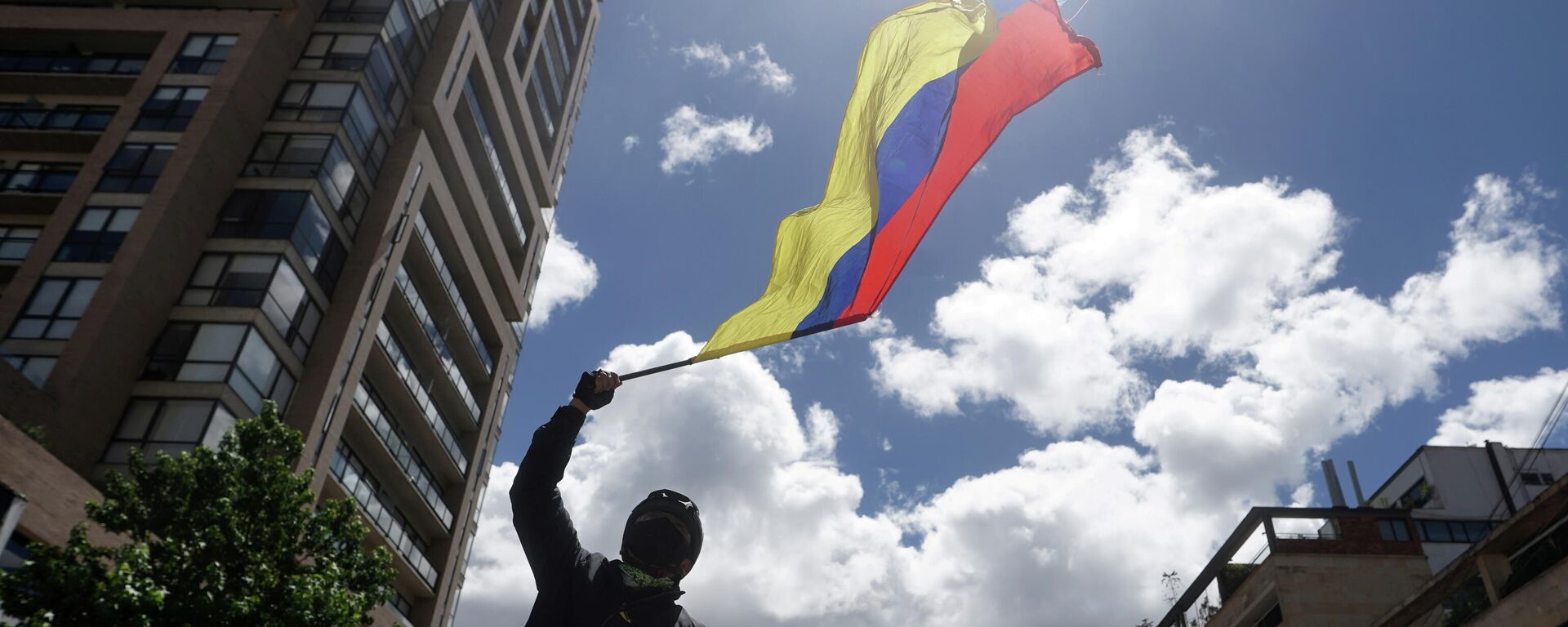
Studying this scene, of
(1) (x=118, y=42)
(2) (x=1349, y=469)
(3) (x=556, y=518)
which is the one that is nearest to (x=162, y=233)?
(1) (x=118, y=42)

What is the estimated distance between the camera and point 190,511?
44.8 ft

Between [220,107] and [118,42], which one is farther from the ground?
[118,42]

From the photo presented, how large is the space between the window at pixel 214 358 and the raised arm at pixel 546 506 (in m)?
22.0

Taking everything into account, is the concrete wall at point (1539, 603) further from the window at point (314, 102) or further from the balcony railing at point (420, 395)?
the window at point (314, 102)

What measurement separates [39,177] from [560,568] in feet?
93.9

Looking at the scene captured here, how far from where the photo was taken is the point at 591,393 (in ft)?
13.7

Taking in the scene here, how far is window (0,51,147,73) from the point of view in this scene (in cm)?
2780

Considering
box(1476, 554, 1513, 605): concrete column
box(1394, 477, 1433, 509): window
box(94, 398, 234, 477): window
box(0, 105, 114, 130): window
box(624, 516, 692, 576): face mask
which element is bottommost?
box(624, 516, 692, 576): face mask

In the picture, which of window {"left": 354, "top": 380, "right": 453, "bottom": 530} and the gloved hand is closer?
the gloved hand

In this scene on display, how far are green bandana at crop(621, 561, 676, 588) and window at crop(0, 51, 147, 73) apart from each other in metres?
30.3

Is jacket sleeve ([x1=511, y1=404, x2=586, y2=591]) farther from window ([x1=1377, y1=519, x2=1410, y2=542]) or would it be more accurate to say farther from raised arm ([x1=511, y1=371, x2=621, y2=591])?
window ([x1=1377, y1=519, x2=1410, y2=542])

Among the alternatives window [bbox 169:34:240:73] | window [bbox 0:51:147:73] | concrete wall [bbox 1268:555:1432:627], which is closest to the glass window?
concrete wall [bbox 1268:555:1432:627]

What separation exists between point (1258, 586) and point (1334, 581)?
2.68m

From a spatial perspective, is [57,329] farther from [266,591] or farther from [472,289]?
[472,289]
